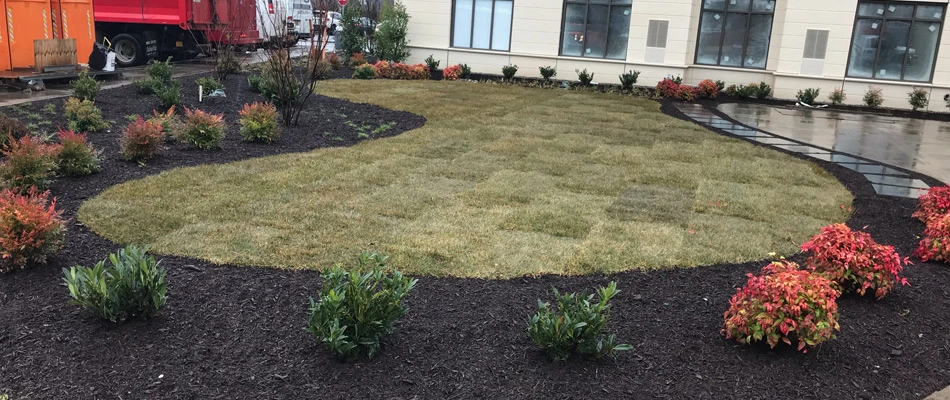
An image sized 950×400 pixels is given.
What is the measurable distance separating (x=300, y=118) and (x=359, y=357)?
27.0ft

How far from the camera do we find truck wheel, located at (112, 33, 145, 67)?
20.1 m

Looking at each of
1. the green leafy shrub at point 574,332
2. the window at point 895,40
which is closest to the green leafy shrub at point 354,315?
the green leafy shrub at point 574,332

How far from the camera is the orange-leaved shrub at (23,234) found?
4574 millimetres

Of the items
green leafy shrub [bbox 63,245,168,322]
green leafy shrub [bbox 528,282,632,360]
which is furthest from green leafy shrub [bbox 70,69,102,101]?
green leafy shrub [bbox 528,282,632,360]

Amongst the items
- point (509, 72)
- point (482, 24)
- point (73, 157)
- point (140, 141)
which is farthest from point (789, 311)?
point (482, 24)

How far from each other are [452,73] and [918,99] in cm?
1167

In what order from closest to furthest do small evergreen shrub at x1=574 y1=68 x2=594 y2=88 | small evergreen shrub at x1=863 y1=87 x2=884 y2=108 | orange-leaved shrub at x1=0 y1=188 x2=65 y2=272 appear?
orange-leaved shrub at x1=0 y1=188 x2=65 y2=272, small evergreen shrub at x1=863 y1=87 x2=884 y2=108, small evergreen shrub at x1=574 y1=68 x2=594 y2=88

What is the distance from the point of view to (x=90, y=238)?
5.55 meters

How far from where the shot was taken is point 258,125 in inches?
362

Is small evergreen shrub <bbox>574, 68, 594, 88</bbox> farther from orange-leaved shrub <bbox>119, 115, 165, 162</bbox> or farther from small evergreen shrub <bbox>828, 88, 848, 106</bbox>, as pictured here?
orange-leaved shrub <bbox>119, 115, 165, 162</bbox>

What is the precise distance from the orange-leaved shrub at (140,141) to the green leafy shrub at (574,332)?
5.73 meters

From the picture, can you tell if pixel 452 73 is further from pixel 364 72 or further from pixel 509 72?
pixel 364 72

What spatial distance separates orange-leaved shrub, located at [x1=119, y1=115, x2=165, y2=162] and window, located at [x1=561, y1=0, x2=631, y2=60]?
14.1 metres

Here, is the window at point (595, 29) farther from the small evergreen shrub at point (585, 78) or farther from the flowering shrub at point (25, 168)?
the flowering shrub at point (25, 168)
